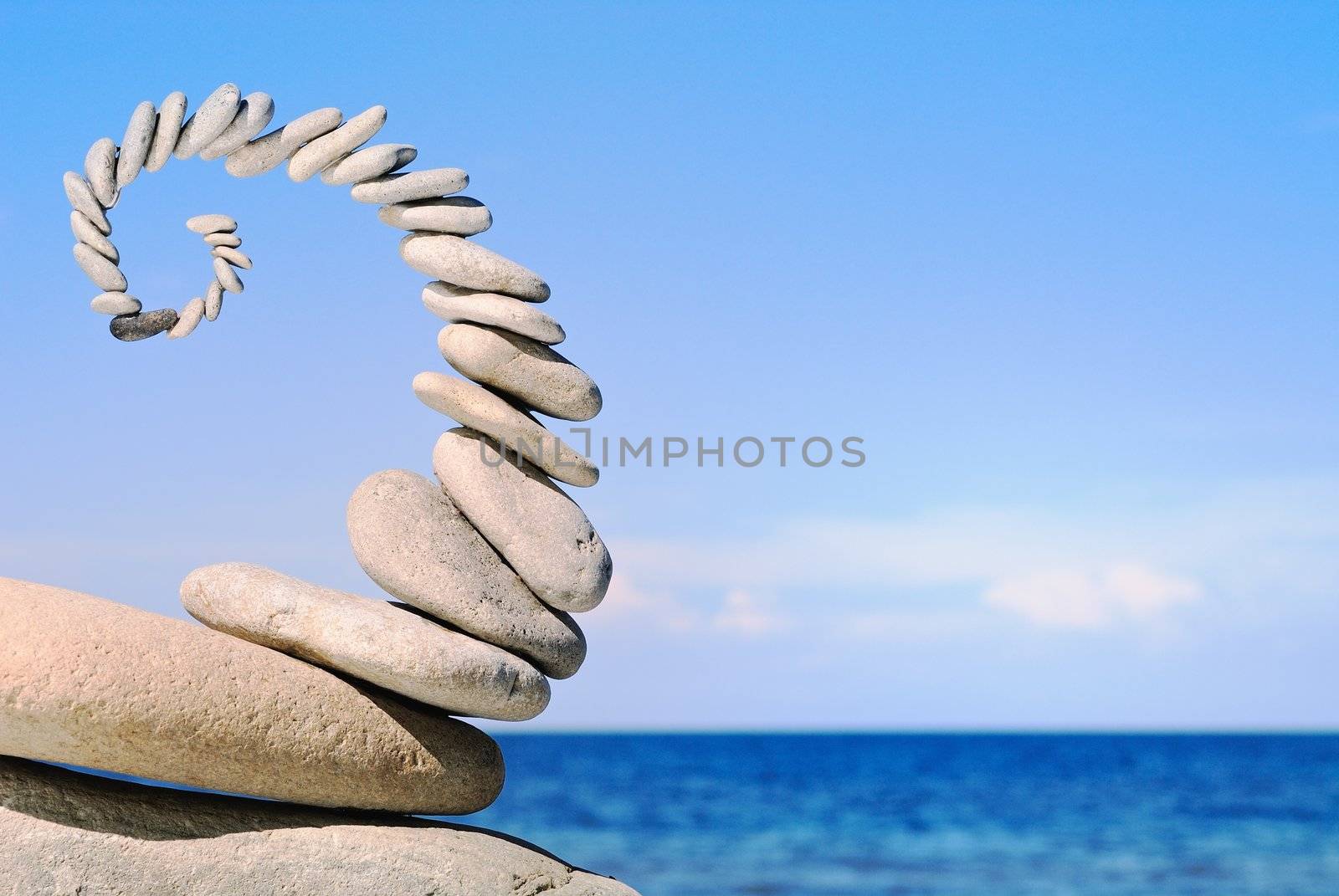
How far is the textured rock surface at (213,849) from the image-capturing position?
463 centimetres

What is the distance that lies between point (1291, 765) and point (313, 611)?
3430 cm

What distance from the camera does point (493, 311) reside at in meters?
5.39

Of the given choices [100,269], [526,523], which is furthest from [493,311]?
[100,269]

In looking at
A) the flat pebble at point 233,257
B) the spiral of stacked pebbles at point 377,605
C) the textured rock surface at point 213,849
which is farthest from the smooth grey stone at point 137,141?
the textured rock surface at point 213,849

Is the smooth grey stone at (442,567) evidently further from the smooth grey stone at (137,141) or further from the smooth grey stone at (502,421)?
the smooth grey stone at (137,141)

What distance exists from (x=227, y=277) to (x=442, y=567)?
64.5 inches

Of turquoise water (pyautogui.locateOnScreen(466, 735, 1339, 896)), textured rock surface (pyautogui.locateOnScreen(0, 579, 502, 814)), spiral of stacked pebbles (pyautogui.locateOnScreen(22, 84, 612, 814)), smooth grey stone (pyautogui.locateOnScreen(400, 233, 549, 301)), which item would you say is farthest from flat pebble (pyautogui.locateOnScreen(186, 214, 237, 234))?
turquoise water (pyautogui.locateOnScreen(466, 735, 1339, 896))

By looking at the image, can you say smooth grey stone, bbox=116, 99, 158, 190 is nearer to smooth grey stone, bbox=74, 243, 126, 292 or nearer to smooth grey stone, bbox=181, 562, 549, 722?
smooth grey stone, bbox=74, 243, 126, 292

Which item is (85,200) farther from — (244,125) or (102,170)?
(244,125)

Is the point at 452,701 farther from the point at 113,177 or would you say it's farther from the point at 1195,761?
the point at 1195,761

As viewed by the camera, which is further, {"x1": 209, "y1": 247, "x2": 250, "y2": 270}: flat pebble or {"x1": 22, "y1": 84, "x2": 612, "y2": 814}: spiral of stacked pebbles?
{"x1": 209, "y1": 247, "x2": 250, "y2": 270}: flat pebble

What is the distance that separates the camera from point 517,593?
5434 millimetres

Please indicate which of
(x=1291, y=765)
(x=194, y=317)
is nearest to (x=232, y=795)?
(x=194, y=317)

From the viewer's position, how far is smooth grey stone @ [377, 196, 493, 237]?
18.0 ft
